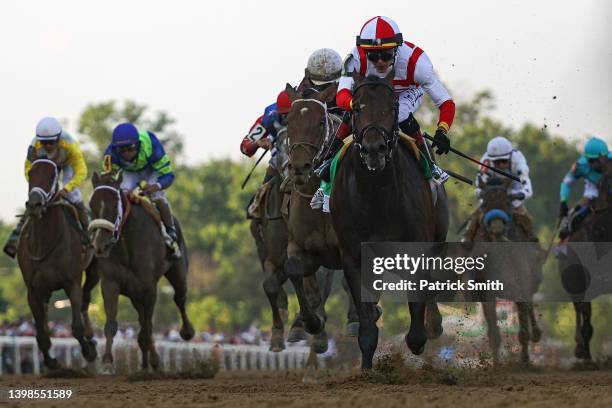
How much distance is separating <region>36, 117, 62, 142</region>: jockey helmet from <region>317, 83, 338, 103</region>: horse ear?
5.31 metres

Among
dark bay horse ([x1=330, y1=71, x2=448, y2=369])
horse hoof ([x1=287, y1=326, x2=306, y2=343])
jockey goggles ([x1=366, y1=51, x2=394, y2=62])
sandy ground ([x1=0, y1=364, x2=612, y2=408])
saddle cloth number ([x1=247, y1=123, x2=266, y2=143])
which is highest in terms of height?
saddle cloth number ([x1=247, y1=123, x2=266, y2=143])

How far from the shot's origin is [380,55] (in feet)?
34.9

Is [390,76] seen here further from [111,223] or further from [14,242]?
[14,242]

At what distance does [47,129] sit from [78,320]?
7.47ft

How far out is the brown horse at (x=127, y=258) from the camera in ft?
49.6

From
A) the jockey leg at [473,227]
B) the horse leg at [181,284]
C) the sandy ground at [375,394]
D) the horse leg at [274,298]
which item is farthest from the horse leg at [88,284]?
the sandy ground at [375,394]

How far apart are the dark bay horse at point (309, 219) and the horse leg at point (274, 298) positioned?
1.62 meters

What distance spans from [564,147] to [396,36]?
164ft

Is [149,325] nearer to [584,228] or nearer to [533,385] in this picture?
[584,228]

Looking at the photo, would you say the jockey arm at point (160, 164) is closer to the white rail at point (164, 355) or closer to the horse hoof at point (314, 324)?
the white rail at point (164, 355)

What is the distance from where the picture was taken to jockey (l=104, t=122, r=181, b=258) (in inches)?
632

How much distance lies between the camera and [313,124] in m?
10.9

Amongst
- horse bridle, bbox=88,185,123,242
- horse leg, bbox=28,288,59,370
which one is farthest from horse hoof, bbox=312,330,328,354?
horse leg, bbox=28,288,59,370

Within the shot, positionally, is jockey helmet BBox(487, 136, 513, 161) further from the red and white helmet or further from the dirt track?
the red and white helmet
